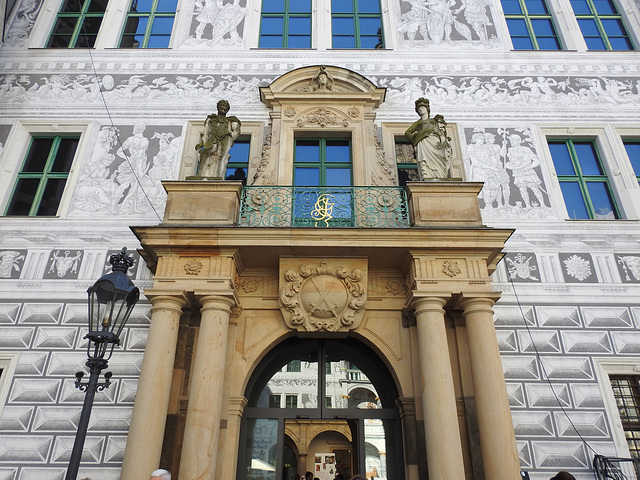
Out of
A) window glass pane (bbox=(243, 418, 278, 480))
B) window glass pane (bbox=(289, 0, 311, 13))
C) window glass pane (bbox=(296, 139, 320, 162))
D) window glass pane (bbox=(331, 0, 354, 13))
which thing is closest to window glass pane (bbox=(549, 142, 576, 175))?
window glass pane (bbox=(296, 139, 320, 162))

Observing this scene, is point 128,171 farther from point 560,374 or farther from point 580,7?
point 580,7

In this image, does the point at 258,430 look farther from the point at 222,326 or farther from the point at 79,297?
the point at 79,297

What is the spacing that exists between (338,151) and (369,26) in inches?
151

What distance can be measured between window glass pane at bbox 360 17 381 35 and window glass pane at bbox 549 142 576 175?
4.77 m

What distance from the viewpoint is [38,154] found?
9836 millimetres

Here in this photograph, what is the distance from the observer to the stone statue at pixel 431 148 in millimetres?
8078

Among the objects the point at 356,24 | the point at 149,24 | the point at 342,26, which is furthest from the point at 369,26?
the point at 149,24

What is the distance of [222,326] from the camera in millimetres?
6914

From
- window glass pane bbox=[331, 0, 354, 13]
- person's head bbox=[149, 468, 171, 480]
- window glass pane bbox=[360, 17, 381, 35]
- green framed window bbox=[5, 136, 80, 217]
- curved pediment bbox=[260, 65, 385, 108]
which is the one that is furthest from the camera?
window glass pane bbox=[331, 0, 354, 13]

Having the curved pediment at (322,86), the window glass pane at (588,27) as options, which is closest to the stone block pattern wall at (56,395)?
the curved pediment at (322,86)

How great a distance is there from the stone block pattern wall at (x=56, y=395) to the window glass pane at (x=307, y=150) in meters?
4.05

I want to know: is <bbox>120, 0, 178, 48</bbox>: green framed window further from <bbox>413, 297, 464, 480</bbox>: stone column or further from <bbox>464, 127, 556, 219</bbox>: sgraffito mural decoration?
<bbox>413, 297, 464, 480</bbox>: stone column

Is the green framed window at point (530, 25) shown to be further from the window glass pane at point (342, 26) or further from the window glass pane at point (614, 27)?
the window glass pane at point (342, 26)

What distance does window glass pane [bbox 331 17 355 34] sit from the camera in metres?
11.4
